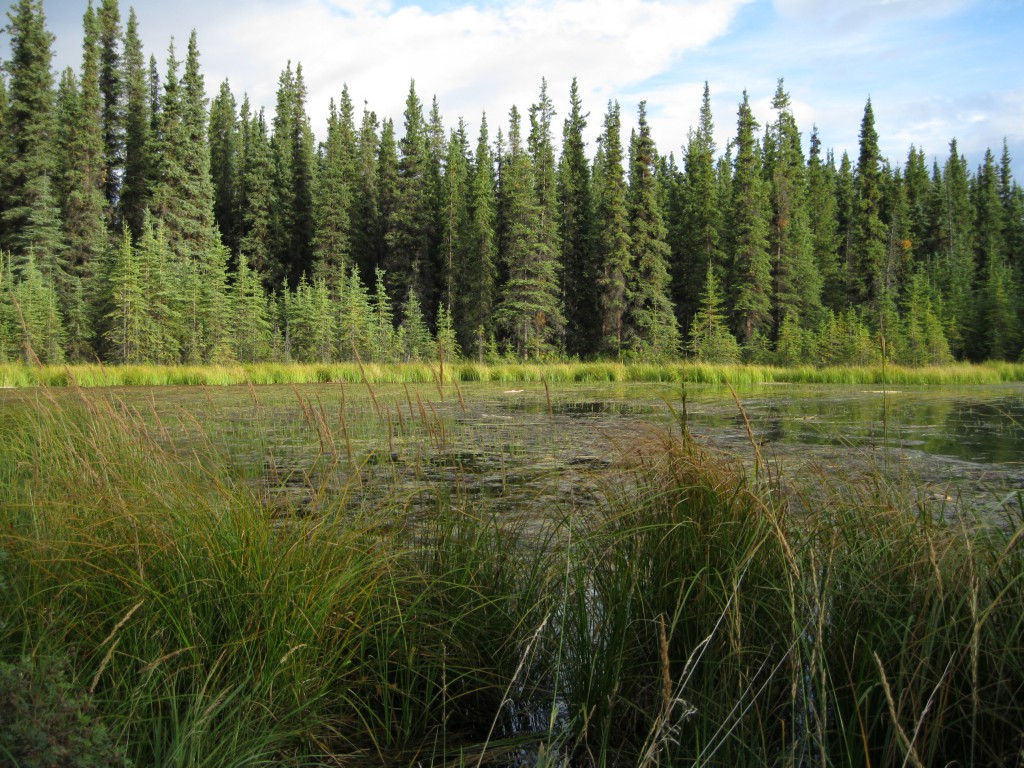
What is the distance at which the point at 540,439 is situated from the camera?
643 centimetres

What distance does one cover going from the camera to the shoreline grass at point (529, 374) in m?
15.9

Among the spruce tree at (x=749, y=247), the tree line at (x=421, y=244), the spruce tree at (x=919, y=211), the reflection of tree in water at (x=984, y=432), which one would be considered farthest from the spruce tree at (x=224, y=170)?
the spruce tree at (x=919, y=211)

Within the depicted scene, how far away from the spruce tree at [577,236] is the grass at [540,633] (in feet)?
116

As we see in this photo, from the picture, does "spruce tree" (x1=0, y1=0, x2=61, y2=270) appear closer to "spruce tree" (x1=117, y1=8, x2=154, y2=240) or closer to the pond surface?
"spruce tree" (x1=117, y1=8, x2=154, y2=240)

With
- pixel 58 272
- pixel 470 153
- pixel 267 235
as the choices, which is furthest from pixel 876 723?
pixel 470 153

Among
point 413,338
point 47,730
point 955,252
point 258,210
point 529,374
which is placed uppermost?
point 258,210

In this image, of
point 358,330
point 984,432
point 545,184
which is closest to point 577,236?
point 545,184

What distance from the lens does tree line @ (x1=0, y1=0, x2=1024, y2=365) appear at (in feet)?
85.9

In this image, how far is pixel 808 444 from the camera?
6.17m

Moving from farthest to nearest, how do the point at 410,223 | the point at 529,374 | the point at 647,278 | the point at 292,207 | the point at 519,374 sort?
1. the point at 292,207
2. the point at 410,223
3. the point at 647,278
4. the point at 519,374
5. the point at 529,374

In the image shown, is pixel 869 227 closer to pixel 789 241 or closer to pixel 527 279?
pixel 789 241

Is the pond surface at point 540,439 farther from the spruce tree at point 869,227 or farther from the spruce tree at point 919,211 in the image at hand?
the spruce tree at point 919,211

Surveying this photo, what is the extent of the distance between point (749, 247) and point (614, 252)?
7137 mm

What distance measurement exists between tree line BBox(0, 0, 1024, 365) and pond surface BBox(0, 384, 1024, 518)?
52.1 feet
